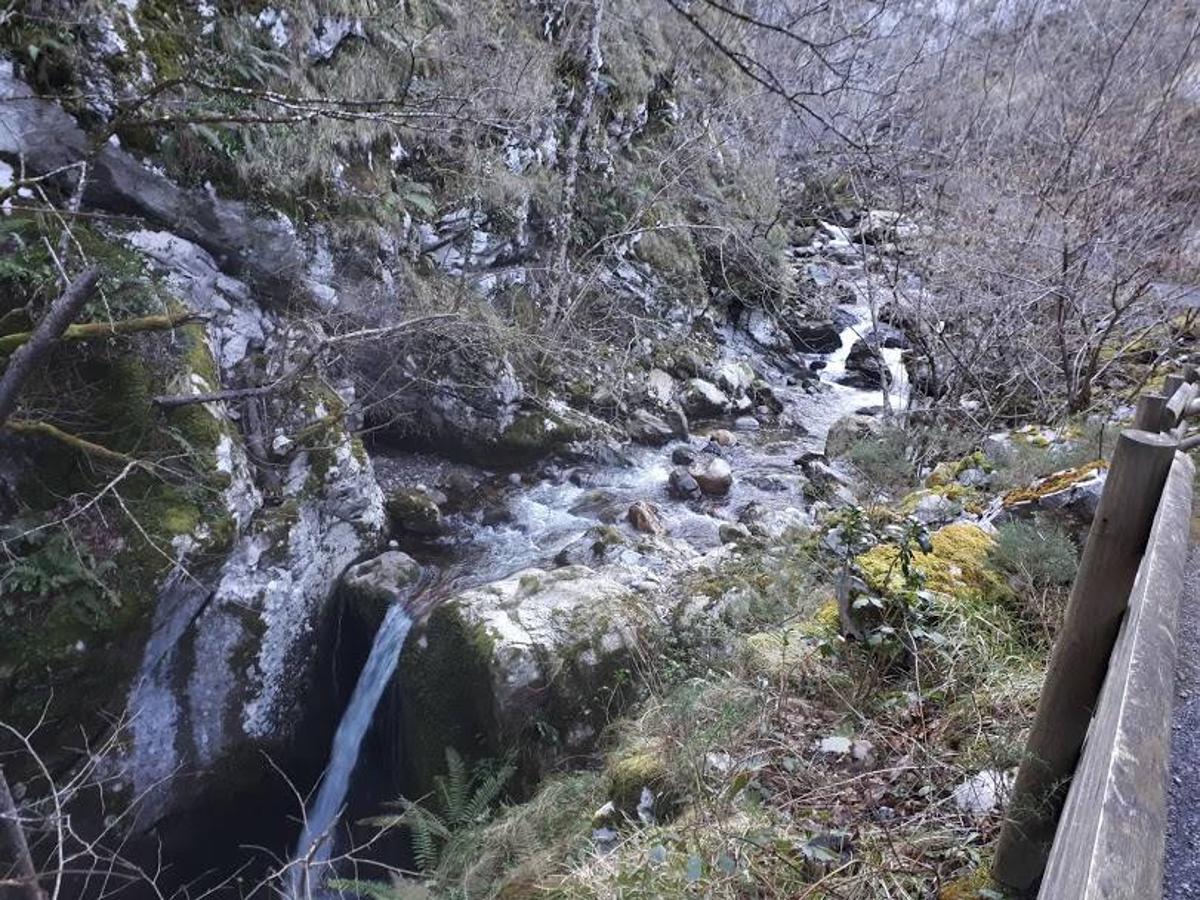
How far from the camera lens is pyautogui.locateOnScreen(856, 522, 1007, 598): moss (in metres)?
3.15

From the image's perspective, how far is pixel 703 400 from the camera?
32.2ft

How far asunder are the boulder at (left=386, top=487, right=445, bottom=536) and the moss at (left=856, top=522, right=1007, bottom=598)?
4088mm

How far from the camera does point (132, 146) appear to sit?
16.9 feet

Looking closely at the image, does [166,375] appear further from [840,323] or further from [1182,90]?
[840,323]

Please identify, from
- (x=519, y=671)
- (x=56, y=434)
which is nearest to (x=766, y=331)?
(x=519, y=671)

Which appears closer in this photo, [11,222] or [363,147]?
[11,222]

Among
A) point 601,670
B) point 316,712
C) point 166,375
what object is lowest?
point 316,712

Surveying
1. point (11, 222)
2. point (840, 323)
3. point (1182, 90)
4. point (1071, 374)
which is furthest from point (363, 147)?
point (840, 323)

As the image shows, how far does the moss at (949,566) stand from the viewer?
10.3 ft

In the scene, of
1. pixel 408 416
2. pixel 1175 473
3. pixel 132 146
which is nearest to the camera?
pixel 1175 473

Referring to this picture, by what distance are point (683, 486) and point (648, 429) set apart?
1.39 meters

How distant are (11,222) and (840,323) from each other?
39.3 feet

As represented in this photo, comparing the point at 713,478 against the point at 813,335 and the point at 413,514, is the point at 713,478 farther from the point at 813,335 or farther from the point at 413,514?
the point at 813,335

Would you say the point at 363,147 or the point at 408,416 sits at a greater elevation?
the point at 363,147
